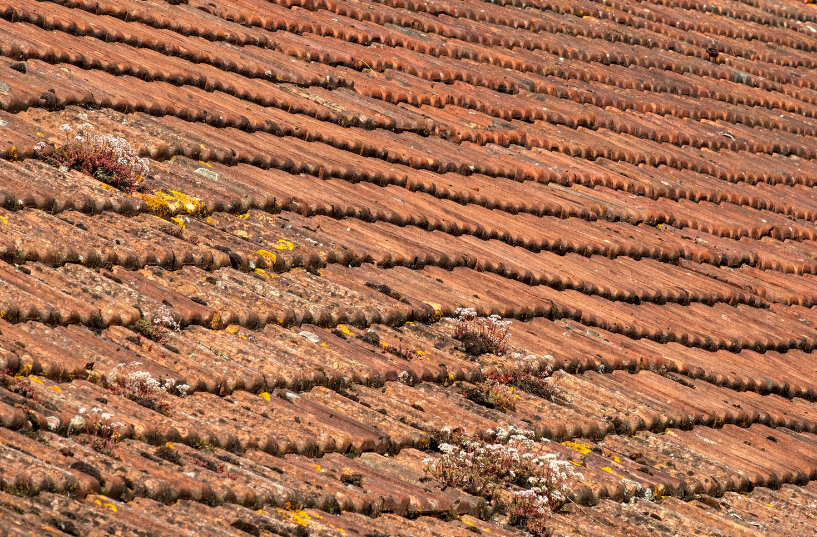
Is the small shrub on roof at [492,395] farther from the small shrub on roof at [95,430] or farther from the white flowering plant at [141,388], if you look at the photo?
the small shrub on roof at [95,430]

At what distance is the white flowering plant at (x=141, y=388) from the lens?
9.82 feet

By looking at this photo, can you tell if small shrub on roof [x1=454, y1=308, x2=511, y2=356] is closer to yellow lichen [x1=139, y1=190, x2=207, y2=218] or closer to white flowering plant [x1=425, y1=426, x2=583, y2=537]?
white flowering plant [x1=425, y1=426, x2=583, y2=537]

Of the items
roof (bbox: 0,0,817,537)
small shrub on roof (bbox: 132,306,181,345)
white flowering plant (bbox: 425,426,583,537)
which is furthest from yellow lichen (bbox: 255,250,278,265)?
white flowering plant (bbox: 425,426,583,537)

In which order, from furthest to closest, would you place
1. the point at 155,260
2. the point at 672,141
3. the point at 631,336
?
the point at 672,141 → the point at 631,336 → the point at 155,260

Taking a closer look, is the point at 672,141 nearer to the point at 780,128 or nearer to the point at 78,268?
the point at 780,128

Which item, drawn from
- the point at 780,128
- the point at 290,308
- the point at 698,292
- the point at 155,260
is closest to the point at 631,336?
the point at 698,292

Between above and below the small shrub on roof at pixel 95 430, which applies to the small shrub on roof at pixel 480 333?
above

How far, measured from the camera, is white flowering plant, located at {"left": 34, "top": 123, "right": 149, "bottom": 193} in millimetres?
3869

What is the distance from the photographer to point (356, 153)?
5414mm

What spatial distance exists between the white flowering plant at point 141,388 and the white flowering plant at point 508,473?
0.97 meters

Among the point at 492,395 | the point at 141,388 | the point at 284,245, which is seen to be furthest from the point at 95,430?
the point at 492,395

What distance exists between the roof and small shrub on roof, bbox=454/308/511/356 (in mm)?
19

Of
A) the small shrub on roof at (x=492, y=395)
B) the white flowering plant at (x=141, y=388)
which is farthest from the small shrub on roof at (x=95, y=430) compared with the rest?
the small shrub on roof at (x=492, y=395)

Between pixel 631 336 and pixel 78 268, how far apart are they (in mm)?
2982
